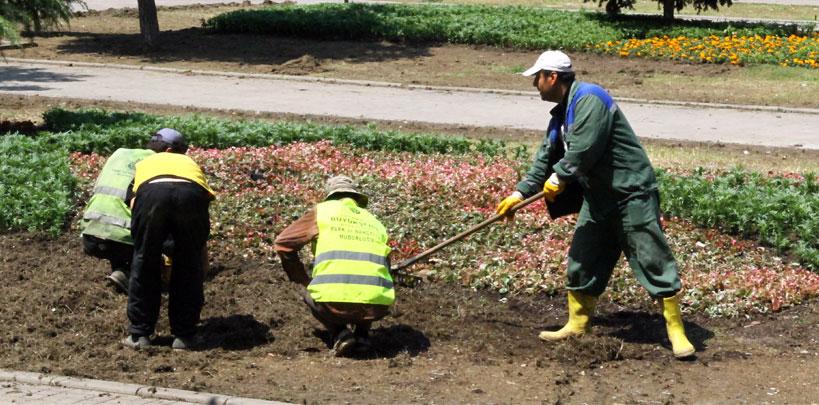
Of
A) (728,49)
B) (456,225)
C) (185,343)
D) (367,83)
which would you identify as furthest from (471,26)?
(185,343)

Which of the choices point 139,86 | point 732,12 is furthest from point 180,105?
point 732,12

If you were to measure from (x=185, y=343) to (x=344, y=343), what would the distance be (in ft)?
3.51

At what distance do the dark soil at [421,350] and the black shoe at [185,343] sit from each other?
4.2 inches

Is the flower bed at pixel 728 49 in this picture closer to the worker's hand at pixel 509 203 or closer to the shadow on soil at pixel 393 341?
the worker's hand at pixel 509 203

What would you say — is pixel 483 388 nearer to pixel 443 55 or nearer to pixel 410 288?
pixel 410 288

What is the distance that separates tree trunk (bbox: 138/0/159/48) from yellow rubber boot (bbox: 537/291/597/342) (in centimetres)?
1579

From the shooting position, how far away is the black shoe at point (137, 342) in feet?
25.2

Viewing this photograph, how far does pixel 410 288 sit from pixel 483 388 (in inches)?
81.3

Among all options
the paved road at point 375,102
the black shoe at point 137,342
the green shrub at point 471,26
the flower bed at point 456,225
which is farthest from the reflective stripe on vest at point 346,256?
the green shrub at point 471,26

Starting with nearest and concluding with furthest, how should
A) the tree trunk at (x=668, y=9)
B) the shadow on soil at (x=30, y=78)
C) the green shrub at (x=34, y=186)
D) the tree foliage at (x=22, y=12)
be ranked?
the green shrub at (x=34, y=186) < the tree foliage at (x=22, y=12) < the shadow on soil at (x=30, y=78) < the tree trunk at (x=668, y=9)

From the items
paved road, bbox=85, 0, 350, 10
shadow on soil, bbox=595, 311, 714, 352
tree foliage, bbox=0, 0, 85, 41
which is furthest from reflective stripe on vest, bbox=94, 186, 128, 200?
paved road, bbox=85, 0, 350, 10

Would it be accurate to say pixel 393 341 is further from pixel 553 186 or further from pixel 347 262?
pixel 553 186

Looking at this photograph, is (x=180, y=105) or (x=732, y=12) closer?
(x=180, y=105)

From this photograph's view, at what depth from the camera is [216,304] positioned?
862 centimetres
